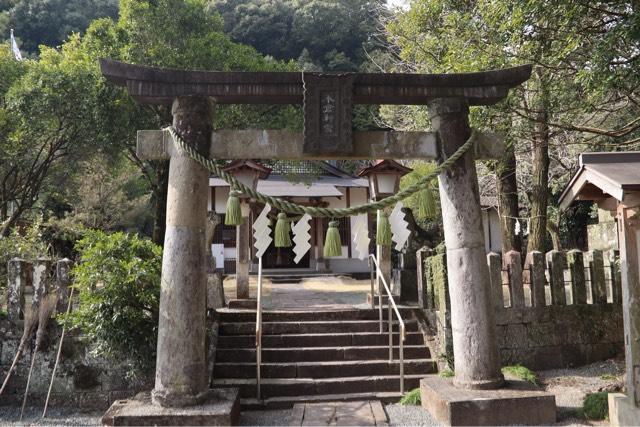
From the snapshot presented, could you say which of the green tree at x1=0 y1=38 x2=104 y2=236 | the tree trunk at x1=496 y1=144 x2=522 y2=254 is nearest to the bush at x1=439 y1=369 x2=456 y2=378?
the tree trunk at x1=496 y1=144 x2=522 y2=254

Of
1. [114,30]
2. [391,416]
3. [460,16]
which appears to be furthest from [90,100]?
[391,416]

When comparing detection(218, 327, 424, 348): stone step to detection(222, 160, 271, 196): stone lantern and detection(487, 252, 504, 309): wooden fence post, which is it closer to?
detection(487, 252, 504, 309): wooden fence post

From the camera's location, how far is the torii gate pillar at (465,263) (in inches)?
225

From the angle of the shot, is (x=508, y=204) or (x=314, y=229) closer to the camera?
(x=508, y=204)

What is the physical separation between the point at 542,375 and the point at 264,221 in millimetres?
5200

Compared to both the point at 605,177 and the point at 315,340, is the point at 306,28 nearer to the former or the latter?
the point at 315,340

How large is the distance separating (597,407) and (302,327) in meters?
4.46

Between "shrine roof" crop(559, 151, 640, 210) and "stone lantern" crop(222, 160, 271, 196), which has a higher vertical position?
"stone lantern" crop(222, 160, 271, 196)

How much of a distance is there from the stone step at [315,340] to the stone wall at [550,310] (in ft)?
2.76

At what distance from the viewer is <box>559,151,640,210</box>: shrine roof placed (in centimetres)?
516

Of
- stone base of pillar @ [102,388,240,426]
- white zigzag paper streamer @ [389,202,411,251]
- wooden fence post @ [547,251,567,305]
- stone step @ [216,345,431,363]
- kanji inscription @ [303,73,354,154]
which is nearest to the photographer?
stone base of pillar @ [102,388,240,426]

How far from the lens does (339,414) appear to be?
6086mm

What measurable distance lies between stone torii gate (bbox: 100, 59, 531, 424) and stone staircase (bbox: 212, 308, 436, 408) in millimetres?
1756

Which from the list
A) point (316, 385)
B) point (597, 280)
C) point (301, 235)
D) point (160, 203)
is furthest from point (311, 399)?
point (160, 203)
